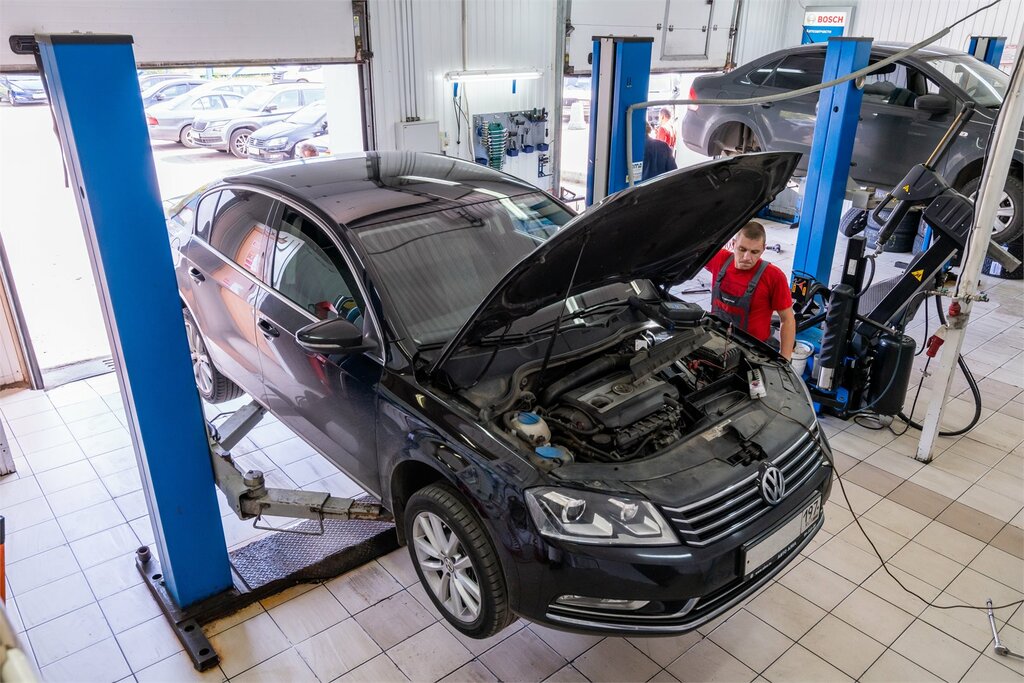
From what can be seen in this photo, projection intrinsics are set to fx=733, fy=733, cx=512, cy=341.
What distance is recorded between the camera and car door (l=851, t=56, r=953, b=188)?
674 cm

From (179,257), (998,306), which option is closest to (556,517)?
(179,257)

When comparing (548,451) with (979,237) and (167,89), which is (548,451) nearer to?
(979,237)

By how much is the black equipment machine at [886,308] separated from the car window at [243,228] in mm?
3169

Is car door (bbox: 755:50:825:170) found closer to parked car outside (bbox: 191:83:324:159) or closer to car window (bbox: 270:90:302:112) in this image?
parked car outside (bbox: 191:83:324:159)

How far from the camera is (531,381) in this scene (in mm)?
2797

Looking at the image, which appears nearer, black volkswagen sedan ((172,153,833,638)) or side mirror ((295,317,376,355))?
black volkswagen sedan ((172,153,833,638))

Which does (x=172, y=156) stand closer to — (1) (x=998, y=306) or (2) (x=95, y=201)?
(2) (x=95, y=201)

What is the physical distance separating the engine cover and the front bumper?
564 millimetres

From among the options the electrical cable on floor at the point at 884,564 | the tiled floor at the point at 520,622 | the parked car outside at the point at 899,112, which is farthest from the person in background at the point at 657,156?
the electrical cable on floor at the point at 884,564

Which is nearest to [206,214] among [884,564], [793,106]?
[884,564]

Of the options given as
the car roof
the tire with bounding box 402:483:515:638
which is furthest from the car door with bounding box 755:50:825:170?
the tire with bounding box 402:483:515:638

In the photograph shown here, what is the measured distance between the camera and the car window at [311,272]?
9.89ft

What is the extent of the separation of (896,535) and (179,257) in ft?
13.1

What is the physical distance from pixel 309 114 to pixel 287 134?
47 centimetres
